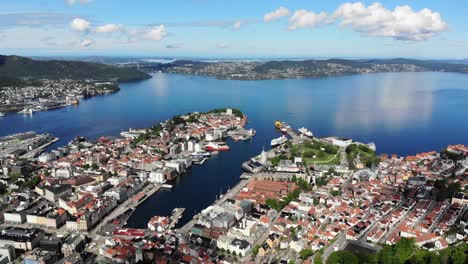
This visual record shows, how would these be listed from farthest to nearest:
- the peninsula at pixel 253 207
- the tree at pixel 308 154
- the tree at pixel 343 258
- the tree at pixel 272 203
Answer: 1. the tree at pixel 308 154
2. the tree at pixel 272 203
3. the peninsula at pixel 253 207
4. the tree at pixel 343 258

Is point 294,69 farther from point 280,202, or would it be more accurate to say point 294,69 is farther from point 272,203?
point 272,203

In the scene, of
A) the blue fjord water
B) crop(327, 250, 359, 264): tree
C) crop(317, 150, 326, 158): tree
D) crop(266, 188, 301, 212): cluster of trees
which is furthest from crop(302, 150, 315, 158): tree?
crop(327, 250, 359, 264): tree

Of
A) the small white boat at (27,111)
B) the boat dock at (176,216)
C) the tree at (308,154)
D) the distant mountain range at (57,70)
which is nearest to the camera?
the boat dock at (176,216)

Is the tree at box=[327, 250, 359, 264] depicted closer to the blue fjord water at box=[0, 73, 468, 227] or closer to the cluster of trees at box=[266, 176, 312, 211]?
the cluster of trees at box=[266, 176, 312, 211]

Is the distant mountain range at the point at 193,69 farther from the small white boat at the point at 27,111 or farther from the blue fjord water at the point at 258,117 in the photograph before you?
the small white boat at the point at 27,111

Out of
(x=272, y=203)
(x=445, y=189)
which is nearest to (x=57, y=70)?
(x=272, y=203)

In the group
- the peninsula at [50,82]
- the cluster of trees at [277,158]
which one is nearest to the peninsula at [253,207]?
the cluster of trees at [277,158]

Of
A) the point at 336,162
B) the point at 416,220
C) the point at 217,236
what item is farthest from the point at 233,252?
the point at 336,162
